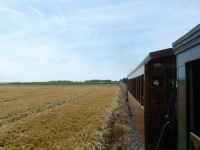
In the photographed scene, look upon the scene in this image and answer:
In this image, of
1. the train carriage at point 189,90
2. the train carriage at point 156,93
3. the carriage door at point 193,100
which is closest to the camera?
the train carriage at point 189,90

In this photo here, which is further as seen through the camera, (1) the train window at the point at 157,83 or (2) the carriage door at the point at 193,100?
(1) the train window at the point at 157,83

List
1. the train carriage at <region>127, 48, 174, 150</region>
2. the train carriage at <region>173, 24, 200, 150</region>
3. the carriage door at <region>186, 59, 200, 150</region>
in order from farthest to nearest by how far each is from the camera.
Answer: the train carriage at <region>127, 48, 174, 150</region>
the carriage door at <region>186, 59, 200, 150</region>
the train carriage at <region>173, 24, 200, 150</region>

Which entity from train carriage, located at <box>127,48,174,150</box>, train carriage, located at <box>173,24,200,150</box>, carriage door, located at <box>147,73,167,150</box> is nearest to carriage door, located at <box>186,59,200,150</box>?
train carriage, located at <box>173,24,200,150</box>

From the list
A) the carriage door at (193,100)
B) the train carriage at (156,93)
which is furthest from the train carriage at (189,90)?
the train carriage at (156,93)

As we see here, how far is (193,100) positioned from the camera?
2736 millimetres

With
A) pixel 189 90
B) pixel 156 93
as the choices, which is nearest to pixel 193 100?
pixel 189 90

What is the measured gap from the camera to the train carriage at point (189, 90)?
2.60 m

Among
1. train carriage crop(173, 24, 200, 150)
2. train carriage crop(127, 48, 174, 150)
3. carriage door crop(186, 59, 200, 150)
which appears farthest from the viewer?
train carriage crop(127, 48, 174, 150)

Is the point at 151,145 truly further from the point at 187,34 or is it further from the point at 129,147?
the point at 187,34

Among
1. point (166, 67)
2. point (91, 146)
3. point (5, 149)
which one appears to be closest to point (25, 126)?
point (5, 149)

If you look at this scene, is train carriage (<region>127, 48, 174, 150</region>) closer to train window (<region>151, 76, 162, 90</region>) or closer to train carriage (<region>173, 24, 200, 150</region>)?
train window (<region>151, 76, 162, 90</region>)

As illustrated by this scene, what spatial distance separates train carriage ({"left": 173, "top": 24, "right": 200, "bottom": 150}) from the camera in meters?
2.60

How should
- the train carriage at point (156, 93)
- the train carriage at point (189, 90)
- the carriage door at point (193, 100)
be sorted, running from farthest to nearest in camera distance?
the train carriage at point (156, 93) → the carriage door at point (193, 100) → the train carriage at point (189, 90)

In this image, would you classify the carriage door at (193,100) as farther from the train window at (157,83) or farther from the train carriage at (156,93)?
the train window at (157,83)
